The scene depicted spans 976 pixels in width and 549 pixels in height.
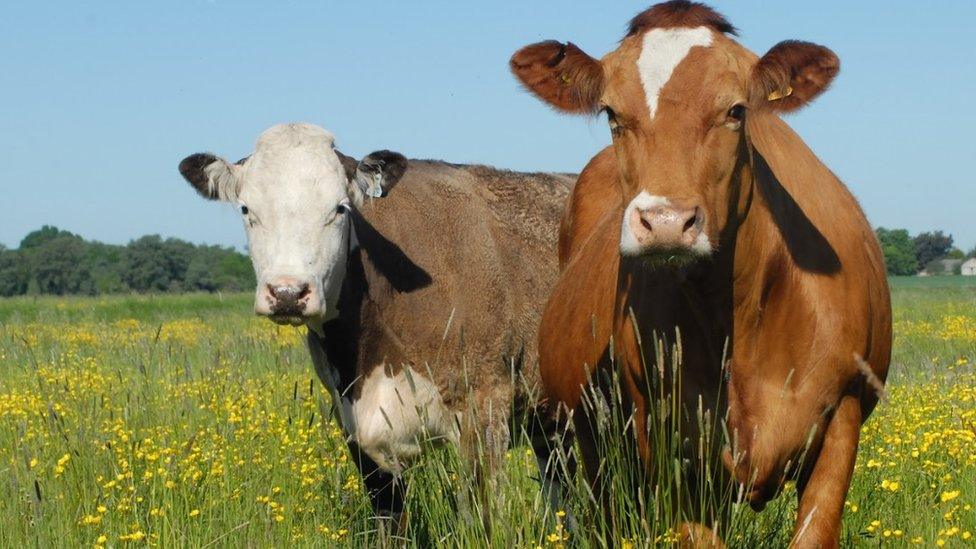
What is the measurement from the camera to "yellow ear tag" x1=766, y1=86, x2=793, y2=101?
13.5ft

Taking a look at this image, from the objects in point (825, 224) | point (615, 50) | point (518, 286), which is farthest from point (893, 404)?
point (615, 50)

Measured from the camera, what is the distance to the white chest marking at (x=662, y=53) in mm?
3922

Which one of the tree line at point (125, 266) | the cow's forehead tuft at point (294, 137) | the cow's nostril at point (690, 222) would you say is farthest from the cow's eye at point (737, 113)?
the tree line at point (125, 266)

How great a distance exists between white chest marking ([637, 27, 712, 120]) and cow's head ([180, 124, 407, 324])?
2279mm

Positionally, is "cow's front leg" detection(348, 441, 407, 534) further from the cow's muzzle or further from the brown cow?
the brown cow

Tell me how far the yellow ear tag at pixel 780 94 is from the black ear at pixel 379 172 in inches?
105

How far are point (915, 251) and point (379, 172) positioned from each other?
112 metres

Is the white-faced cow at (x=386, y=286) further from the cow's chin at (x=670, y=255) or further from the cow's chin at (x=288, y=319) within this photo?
the cow's chin at (x=670, y=255)

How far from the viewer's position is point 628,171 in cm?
399

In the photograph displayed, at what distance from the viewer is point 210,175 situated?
21.0 ft

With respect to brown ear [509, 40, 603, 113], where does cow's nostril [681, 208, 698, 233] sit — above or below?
below

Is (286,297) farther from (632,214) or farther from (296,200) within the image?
(632,214)

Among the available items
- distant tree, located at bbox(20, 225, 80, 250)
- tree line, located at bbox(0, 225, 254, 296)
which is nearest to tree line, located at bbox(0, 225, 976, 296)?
tree line, located at bbox(0, 225, 254, 296)

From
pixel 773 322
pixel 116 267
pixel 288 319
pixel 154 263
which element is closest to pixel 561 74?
pixel 773 322
